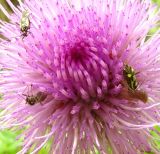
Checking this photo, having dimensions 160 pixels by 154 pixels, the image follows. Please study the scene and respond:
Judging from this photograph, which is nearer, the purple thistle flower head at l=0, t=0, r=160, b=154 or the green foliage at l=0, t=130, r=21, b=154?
the purple thistle flower head at l=0, t=0, r=160, b=154

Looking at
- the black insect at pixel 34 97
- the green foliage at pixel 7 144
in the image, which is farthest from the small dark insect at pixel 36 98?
the green foliage at pixel 7 144

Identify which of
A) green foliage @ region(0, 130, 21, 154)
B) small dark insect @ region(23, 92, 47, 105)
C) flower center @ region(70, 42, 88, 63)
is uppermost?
flower center @ region(70, 42, 88, 63)

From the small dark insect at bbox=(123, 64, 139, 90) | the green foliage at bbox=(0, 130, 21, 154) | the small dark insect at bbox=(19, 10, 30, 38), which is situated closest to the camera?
the small dark insect at bbox=(123, 64, 139, 90)

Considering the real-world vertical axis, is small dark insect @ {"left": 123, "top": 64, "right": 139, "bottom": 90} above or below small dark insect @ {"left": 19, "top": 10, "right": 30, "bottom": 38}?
below

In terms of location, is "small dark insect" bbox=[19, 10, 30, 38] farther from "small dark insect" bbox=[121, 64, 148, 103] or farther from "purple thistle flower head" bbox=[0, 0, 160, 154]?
"small dark insect" bbox=[121, 64, 148, 103]

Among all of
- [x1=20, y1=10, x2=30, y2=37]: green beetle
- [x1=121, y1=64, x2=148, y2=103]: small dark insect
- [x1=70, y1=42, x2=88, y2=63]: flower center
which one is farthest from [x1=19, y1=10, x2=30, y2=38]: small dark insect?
[x1=121, y1=64, x2=148, y2=103]: small dark insect

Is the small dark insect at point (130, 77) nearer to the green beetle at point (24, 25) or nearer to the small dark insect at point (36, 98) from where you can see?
the small dark insect at point (36, 98)

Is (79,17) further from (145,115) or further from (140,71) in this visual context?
(145,115)

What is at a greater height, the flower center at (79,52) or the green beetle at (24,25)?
the green beetle at (24,25)

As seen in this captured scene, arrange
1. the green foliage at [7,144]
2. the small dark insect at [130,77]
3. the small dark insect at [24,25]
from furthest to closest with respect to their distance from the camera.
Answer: the green foliage at [7,144] → the small dark insect at [24,25] → the small dark insect at [130,77]
